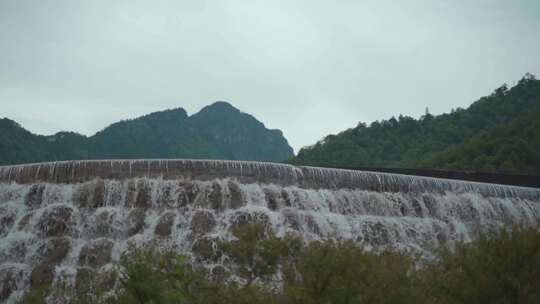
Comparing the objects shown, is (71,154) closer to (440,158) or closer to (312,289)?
(440,158)

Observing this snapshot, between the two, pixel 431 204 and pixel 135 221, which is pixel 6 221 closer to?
pixel 135 221

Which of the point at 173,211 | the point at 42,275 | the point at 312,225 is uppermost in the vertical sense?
the point at 173,211

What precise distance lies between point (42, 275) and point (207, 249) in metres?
5.15

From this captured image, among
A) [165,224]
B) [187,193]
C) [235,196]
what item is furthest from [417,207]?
[165,224]

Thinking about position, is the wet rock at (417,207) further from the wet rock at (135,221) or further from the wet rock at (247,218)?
the wet rock at (135,221)

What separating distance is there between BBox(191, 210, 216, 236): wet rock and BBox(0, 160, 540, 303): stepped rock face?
0.11 ft

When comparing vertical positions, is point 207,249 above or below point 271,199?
below

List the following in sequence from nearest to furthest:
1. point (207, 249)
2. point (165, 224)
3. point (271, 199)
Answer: point (207, 249)
point (165, 224)
point (271, 199)

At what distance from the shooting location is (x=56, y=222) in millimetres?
22688

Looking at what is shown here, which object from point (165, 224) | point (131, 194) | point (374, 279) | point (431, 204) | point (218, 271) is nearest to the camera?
point (374, 279)

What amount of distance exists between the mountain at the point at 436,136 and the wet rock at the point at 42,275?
35410 millimetres

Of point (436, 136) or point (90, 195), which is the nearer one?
point (90, 195)

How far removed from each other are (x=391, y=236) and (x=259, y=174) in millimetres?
5466

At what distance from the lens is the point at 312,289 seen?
12.3m
